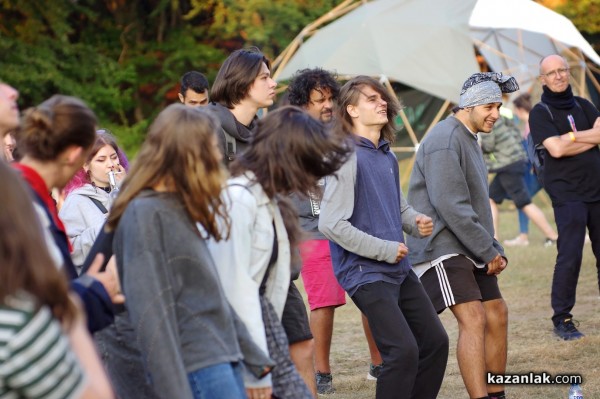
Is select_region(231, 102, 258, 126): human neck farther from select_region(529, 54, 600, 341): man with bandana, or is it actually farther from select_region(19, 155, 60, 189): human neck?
select_region(529, 54, 600, 341): man with bandana

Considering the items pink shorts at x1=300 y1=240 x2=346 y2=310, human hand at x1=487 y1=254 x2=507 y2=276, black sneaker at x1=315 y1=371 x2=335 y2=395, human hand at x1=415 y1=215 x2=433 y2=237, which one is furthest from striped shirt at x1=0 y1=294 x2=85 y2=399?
black sneaker at x1=315 y1=371 x2=335 y2=395

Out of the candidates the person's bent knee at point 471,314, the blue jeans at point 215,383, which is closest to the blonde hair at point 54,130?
the blue jeans at point 215,383

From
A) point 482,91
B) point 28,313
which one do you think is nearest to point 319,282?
point 482,91

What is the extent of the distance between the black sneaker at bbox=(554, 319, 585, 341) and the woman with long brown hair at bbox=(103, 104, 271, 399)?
5.08m

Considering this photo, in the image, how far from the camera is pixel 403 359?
17.6ft

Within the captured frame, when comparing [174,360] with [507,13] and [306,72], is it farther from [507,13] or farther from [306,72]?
[507,13]

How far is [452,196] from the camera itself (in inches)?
240

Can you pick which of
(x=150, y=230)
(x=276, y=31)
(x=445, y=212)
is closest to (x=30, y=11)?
(x=276, y=31)

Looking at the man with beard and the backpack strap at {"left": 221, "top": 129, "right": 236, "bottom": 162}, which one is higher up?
the backpack strap at {"left": 221, "top": 129, "right": 236, "bottom": 162}

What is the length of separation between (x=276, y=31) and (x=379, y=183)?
21087mm

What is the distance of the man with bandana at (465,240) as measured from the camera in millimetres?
6094

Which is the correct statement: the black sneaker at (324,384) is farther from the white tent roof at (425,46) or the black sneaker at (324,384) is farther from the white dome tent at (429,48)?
the white tent roof at (425,46)

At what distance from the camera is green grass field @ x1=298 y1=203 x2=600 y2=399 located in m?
6.99

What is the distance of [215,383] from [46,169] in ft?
2.99
